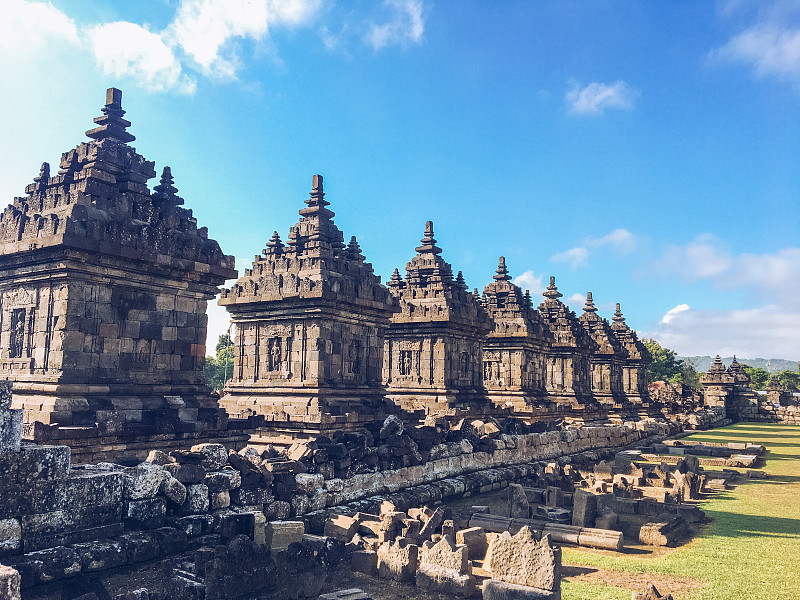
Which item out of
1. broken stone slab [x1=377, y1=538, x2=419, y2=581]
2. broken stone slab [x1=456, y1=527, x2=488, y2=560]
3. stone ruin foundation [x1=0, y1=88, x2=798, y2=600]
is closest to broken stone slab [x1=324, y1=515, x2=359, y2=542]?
stone ruin foundation [x1=0, y1=88, x2=798, y2=600]

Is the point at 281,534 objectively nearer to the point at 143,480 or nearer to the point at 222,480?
the point at 222,480

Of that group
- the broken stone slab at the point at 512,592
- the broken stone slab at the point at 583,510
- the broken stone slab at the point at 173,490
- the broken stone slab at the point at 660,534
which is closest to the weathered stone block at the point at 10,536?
the broken stone slab at the point at 173,490

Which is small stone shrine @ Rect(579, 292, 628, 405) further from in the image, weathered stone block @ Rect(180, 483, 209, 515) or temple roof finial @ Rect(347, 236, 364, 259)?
weathered stone block @ Rect(180, 483, 209, 515)

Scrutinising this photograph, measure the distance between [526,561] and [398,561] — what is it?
4.62 ft

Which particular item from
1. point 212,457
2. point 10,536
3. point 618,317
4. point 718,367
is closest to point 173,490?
point 212,457

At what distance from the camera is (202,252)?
10.4m

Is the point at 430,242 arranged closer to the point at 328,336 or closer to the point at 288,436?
the point at 328,336

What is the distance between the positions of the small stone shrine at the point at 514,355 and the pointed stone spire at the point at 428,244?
4180mm

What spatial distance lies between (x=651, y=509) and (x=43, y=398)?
31.3 ft

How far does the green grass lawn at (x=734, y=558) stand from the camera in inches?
255

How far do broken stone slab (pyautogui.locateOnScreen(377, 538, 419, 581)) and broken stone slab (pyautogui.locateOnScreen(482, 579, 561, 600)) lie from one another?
2.99 feet

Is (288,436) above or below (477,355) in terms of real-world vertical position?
below

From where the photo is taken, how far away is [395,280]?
19.7 meters

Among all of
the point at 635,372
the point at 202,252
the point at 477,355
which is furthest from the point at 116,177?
the point at 635,372
